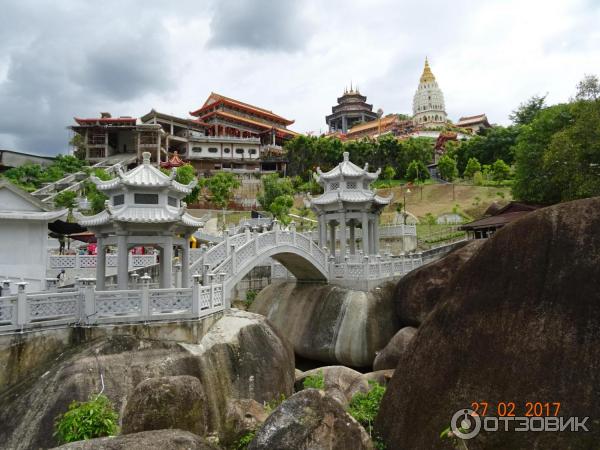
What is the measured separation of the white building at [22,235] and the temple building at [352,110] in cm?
10521

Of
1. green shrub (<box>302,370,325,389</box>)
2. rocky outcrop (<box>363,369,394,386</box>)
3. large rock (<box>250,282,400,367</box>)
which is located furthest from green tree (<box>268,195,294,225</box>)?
green shrub (<box>302,370,325,389</box>)

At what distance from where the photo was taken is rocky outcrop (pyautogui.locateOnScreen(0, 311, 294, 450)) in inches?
403

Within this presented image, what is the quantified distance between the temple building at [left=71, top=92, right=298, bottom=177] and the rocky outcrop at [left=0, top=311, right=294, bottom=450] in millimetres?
54405

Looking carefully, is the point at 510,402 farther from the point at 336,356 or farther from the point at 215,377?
the point at 336,356

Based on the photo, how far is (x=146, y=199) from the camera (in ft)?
45.2

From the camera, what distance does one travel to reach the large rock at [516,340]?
612cm

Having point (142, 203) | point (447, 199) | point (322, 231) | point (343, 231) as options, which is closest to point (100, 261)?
point (142, 203)

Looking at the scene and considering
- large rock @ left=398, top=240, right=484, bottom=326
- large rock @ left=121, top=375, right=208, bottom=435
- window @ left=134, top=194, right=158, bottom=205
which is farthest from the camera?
large rock @ left=398, top=240, right=484, bottom=326

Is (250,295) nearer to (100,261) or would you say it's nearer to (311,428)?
(100,261)

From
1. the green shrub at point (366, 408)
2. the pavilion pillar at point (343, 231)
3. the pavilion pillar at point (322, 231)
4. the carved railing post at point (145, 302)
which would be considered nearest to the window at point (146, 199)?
the carved railing post at point (145, 302)

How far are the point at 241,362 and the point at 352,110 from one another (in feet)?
360

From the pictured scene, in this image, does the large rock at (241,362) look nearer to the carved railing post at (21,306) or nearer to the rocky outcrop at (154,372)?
the rocky outcrop at (154,372)

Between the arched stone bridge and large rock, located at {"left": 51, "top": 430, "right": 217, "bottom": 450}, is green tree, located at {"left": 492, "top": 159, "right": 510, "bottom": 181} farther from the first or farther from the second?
large rock, located at {"left": 51, "top": 430, "right": 217, "bottom": 450}

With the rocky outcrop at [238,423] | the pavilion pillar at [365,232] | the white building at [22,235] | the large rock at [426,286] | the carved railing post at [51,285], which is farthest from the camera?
the pavilion pillar at [365,232]
